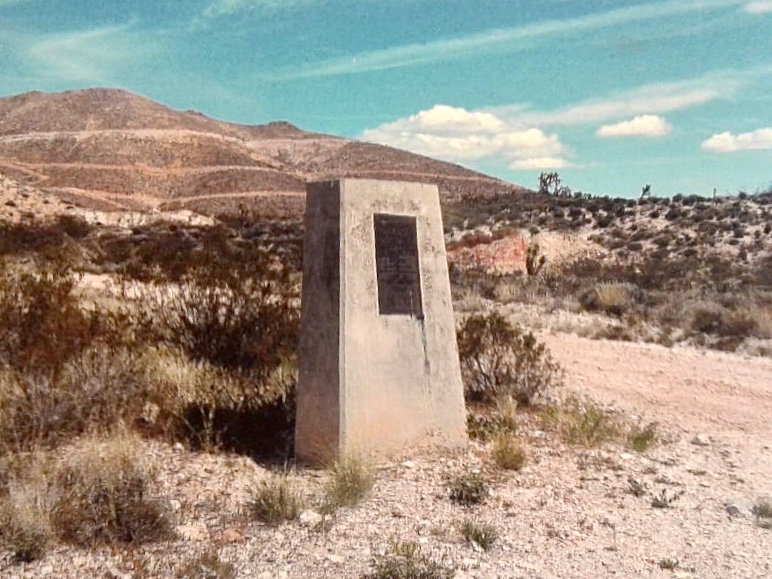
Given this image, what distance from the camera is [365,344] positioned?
604cm

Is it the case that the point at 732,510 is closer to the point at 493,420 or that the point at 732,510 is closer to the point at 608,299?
the point at 493,420

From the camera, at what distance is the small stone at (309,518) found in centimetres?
500

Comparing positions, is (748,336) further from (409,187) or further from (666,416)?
(409,187)

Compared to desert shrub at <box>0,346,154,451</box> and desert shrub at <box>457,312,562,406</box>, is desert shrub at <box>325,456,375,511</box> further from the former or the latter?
desert shrub at <box>457,312,562,406</box>

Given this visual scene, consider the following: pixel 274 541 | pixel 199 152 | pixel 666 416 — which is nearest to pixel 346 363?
pixel 274 541

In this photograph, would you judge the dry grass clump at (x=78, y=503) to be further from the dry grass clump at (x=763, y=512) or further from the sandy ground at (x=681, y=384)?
the sandy ground at (x=681, y=384)

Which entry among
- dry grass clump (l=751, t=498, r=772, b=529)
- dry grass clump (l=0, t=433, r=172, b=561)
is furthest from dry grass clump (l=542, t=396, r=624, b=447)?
dry grass clump (l=0, t=433, r=172, b=561)

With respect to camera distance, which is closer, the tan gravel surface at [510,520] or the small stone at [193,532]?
the tan gravel surface at [510,520]

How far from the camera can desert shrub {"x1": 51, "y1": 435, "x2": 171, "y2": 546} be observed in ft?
14.8

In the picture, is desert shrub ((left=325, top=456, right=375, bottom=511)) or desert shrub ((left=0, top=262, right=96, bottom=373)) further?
desert shrub ((left=0, top=262, right=96, bottom=373))

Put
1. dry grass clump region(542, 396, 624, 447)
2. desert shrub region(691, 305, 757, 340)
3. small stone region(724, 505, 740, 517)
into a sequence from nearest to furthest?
small stone region(724, 505, 740, 517)
dry grass clump region(542, 396, 624, 447)
desert shrub region(691, 305, 757, 340)

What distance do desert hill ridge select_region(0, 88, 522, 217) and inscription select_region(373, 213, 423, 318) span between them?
54.6 meters

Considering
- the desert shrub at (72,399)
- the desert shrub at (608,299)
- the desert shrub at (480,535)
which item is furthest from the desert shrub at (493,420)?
the desert shrub at (608,299)

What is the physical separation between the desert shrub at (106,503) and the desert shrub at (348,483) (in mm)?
1050
